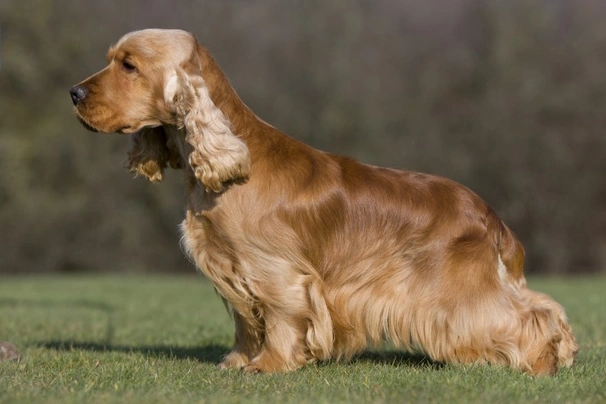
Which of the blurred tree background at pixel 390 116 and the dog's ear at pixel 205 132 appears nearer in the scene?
the dog's ear at pixel 205 132

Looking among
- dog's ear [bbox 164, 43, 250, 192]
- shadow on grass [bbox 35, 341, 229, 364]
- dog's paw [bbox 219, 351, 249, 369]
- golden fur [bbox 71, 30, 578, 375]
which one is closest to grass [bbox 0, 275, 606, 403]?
shadow on grass [bbox 35, 341, 229, 364]

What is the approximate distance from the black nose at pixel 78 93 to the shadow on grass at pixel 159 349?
1.83 m

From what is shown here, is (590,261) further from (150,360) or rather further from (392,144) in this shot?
(150,360)

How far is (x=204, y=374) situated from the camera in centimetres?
527

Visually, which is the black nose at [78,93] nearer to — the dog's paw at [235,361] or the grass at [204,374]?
the grass at [204,374]

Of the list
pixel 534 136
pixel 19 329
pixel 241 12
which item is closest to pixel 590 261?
pixel 534 136

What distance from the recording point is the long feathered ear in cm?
593

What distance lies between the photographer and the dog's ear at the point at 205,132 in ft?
17.0

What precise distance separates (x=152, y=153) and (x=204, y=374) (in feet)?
5.02

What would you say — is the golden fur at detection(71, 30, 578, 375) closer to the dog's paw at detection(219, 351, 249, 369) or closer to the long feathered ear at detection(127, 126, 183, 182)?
the dog's paw at detection(219, 351, 249, 369)

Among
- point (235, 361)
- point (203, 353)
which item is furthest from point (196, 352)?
point (235, 361)

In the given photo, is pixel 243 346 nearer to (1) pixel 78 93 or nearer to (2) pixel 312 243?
(2) pixel 312 243

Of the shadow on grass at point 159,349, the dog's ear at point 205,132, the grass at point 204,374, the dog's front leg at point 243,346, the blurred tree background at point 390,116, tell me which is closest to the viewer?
the grass at point 204,374

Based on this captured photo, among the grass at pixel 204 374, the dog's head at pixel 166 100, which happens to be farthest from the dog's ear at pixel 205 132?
the grass at pixel 204 374
